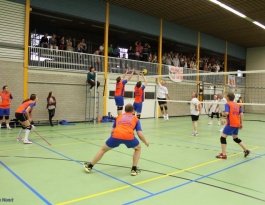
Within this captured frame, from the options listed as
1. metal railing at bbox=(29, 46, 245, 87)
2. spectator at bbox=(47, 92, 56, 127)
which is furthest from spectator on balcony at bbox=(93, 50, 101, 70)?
spectator at bbox=(47, 92, 56, 127)

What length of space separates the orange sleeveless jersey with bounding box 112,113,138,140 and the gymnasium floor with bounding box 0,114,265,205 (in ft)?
2.88

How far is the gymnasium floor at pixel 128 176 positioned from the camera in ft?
13.3

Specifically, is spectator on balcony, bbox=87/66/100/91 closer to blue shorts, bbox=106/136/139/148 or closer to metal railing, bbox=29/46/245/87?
metal railing, bbox=29/46/245/87

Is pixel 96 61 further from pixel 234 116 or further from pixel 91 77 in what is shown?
pixel 234 116

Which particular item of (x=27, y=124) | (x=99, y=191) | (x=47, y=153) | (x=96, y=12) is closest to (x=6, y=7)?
(x=96, y=12)

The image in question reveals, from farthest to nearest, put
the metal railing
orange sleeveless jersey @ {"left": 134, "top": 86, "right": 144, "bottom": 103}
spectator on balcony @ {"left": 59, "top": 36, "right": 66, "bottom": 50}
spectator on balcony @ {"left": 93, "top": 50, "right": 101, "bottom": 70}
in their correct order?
spectator on balcony @ {"left": 93, "top": 50, "right": 101, "bottom": 70} → spectator on balcony @ {"left": 59, "top": 36, "right": 66, "bottom": 50} → the metal railing → orange sleeveless jersey @ {"left": 134, "top": 86, "right": 144, "bottom": 103}

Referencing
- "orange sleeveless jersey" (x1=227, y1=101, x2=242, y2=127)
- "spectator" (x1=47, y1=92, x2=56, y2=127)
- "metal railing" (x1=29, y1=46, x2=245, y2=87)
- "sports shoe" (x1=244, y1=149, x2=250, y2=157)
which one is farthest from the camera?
"metal railing" (x1=29, y1=46, x2=245, y2=87)

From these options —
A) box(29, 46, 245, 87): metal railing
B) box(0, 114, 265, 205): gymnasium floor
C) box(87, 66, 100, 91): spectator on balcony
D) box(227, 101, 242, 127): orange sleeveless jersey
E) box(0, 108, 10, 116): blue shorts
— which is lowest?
box(0, 114, 265, 205): gymnasium floor

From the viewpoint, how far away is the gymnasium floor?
4051 mm

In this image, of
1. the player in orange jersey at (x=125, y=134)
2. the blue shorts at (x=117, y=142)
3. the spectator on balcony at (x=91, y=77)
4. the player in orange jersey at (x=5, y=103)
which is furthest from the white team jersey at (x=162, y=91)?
the blue shorts at (x=117, y=142)

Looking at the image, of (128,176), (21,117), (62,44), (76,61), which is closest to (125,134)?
(128,176)

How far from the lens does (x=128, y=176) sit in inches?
202

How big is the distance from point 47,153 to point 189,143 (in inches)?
196

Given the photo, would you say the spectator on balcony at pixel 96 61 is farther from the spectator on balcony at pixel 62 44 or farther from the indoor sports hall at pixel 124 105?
the spectator on balcony at pixel 62 44
